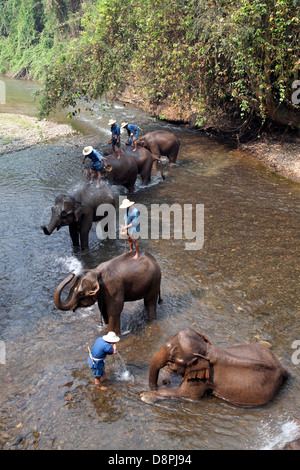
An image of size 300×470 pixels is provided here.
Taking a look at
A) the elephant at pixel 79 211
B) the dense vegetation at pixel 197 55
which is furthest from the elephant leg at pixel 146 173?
the dense vegetation at pixel 197 55

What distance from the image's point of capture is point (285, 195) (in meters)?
11.7

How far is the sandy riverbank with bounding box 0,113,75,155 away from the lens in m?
16.7

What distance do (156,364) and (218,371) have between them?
0.78 m

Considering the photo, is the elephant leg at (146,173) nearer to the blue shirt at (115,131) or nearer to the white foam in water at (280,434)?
the blue shirt at (115,131)

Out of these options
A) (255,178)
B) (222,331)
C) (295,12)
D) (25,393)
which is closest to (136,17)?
(295,12)

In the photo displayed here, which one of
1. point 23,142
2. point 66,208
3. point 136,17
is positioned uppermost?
point 136,17

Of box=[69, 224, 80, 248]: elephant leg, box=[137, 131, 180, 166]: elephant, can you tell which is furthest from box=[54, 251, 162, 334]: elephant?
box=[137, 131, 180, 166]: elephant

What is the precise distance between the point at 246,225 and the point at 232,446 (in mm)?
6192

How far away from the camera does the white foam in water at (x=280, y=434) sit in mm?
4660

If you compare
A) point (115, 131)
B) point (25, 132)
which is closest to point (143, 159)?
point (115, 131)

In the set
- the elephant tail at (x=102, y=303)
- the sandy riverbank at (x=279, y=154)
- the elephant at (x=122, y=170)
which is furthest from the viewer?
the sandy riverbank at (x=279, y=154)

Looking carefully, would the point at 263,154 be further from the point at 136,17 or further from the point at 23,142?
the point at 23,142

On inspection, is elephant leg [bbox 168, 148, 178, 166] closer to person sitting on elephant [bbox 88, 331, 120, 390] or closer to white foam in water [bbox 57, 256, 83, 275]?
white foam in water [bbox 57, 256, 83, 275]

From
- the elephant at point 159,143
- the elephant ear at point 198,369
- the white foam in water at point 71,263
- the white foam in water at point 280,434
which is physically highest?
the elephant at point 159,143
